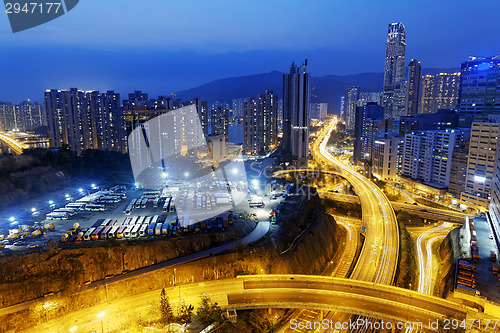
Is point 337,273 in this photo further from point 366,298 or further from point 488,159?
point 488,159

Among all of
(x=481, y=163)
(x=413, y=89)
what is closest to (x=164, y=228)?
(x=481, y=163)

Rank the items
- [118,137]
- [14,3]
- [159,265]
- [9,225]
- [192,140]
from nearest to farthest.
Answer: [14,3], [159,265], [9,225], [118,137], [192,140]

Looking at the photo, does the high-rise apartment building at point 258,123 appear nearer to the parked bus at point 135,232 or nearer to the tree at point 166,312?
the parked bus at point 135,232

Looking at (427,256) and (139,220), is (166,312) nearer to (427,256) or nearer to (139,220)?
(139,220)

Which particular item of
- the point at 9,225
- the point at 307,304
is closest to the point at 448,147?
the point at 307,304

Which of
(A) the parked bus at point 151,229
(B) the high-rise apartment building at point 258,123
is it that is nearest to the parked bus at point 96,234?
(A) the parked bus at point 151,229
